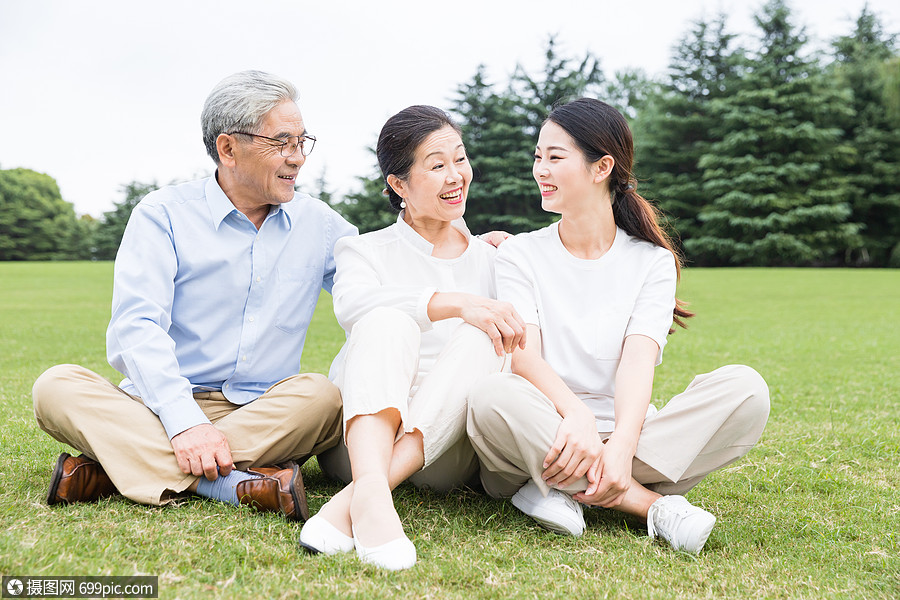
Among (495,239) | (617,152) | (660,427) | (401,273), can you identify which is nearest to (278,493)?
(401,273)

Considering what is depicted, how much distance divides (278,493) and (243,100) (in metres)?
1.55

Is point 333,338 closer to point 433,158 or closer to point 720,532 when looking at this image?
point 433,158

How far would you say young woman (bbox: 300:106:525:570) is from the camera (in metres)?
2.33

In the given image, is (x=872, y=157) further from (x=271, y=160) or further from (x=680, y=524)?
(x=680, y=524)

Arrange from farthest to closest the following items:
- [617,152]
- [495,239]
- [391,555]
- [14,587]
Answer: [495,239], [617,152], [391,555], [14,587]

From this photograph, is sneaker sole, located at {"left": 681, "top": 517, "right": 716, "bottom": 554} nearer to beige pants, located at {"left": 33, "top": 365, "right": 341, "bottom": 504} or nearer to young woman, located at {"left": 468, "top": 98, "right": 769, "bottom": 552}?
young woman, located at {"left": 468, "top": 98, "right": 769, "bottom": 552}

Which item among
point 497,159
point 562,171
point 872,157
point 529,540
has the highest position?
point 872,157

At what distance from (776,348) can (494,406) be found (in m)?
6.68

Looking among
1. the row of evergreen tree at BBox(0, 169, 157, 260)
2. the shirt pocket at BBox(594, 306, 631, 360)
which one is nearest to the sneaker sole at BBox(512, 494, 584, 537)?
the shirt pocket at BBox(594, 306, 631, 360)

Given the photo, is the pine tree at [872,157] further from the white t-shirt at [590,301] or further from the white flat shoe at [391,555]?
the white flat shoe at [391,555]

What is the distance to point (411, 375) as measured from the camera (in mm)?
2658

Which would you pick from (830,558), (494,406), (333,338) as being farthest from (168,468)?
(333,338)

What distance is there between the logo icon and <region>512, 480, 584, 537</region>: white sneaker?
148 centimetres

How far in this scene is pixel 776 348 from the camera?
8.34 metres
